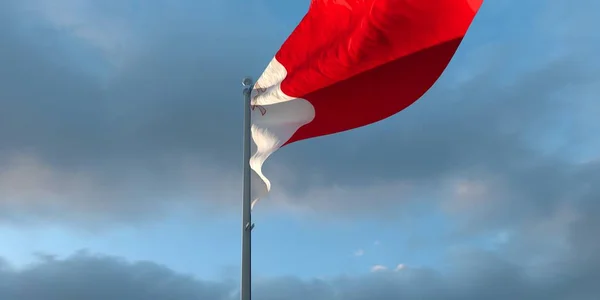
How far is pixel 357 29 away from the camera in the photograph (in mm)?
16531

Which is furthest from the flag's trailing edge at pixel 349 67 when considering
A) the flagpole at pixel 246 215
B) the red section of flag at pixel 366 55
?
the flagpole at pixel 246 215

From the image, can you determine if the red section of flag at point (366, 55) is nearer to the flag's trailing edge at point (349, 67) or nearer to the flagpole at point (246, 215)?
the flag's trailing edge at point (349, 67)

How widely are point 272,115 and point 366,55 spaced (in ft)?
10.9

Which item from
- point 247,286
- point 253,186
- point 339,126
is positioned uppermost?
point 339,126

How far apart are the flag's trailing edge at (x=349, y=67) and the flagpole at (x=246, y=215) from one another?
0.67 m

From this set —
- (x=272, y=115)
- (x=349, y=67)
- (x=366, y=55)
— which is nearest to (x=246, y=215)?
(x=272, y=115)

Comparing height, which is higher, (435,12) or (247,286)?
(435,12)

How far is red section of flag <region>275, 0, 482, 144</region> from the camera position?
15578mm

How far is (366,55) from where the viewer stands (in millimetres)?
16562

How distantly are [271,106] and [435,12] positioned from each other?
16.8 feet

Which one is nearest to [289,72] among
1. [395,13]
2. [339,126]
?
[339,126]

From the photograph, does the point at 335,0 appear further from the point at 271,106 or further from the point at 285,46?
the point at 271,106

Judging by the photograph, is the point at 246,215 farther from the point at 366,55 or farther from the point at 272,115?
the point at 366,55

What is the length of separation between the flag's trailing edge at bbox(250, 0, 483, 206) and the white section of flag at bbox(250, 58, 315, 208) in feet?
0.08
